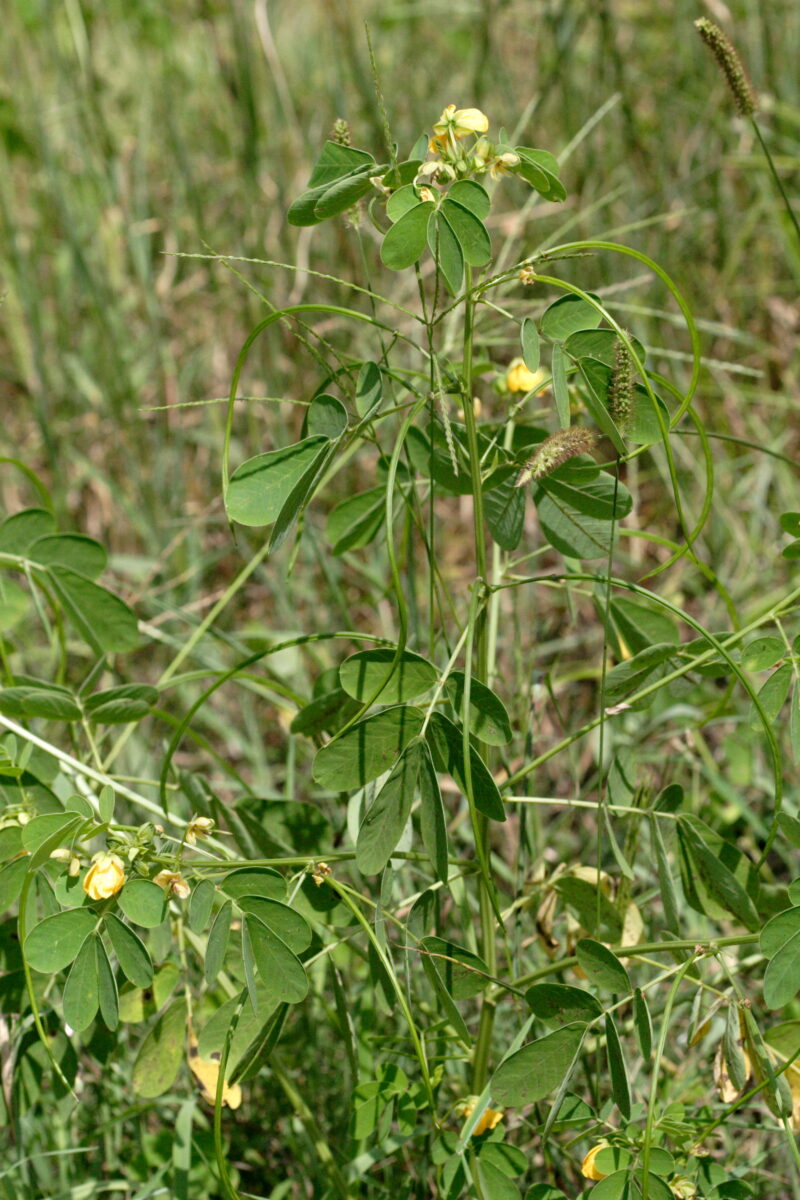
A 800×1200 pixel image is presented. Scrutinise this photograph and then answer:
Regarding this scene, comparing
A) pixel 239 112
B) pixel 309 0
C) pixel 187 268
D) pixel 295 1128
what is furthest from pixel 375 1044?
pixel 309 0

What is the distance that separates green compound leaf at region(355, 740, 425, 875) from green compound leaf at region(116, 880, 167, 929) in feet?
0.51

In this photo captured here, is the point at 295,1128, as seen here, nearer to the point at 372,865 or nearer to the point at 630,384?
the point at 372,865

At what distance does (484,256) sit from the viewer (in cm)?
88

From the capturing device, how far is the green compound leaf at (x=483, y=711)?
3.03ft

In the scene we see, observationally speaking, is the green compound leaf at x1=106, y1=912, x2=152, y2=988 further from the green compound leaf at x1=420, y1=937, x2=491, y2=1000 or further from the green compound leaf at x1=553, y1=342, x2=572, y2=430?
the green compound leaf at x1=553, y1=342, x2=572, y2=430

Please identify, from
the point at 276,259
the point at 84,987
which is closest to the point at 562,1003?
the point at 84,987

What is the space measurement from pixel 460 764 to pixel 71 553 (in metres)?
0.53

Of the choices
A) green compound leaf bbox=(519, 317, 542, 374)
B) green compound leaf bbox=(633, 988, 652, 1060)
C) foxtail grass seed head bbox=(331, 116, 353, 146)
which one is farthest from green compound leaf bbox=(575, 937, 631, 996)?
foxtail grass seed head bbox=(331, 116, 353, 146)

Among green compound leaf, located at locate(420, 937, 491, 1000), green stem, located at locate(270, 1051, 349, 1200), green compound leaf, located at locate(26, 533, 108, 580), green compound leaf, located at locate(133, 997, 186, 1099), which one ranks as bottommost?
green stem, located at locate(270, 1051, 349, 1200)

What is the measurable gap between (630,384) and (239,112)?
68.7 inches

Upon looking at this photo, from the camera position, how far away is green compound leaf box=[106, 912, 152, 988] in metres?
0.91

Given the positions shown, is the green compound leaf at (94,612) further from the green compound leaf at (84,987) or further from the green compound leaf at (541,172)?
the green compound leaf at (541,172)

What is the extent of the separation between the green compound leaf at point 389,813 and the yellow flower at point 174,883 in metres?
0.14

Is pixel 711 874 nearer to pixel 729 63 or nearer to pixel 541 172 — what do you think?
pixel 541 172
